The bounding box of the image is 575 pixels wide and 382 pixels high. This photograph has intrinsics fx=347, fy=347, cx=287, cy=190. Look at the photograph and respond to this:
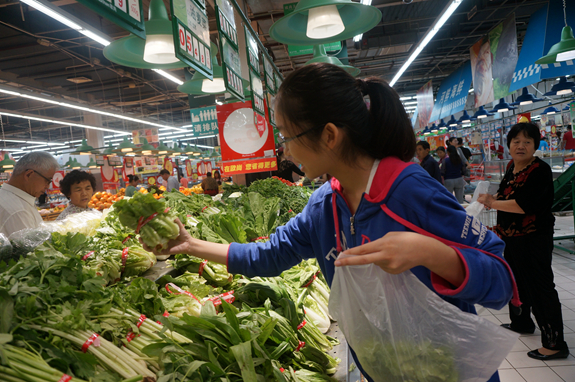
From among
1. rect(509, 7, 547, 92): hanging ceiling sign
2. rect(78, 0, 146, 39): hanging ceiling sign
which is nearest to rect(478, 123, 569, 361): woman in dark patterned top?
rect(78, 0, 146, 39): hanging ceiling sign

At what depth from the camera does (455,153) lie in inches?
357

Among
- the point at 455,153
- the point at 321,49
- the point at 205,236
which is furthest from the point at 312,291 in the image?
the point at 455,153

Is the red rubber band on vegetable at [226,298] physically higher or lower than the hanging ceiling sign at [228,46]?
lower

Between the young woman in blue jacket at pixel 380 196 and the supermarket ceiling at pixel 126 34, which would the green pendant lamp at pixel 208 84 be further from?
the young woman in blue jacket at pixel 380 196

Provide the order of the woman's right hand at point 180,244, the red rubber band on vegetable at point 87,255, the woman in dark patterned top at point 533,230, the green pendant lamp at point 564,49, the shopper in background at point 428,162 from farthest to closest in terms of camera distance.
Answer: the shopper in background at point 428,162 → the green pendant lamp at point 564,49 → the woman in dark patterned top at point 533,230 → the red rubber band on vegetable at point 87,255 → the woman's right hand at point 180,244

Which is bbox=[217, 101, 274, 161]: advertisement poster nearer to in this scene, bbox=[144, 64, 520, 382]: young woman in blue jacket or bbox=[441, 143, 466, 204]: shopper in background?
bbox=[144, 64, 520, 382]: young woman in blue jacket

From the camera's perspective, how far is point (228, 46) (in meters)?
3.84

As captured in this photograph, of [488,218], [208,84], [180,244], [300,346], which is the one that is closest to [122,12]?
[180,244]

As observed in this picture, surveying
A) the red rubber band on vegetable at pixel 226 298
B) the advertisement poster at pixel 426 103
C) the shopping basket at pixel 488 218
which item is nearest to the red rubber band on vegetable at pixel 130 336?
the red rubber band on vegetable at pixel 226 298

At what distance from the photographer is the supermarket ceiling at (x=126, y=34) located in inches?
356

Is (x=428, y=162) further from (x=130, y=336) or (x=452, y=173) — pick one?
(x=130, y=336)

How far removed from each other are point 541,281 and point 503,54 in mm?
8315

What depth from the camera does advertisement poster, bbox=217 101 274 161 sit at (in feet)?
20.4

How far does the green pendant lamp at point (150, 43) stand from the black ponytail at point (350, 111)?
6.64ft
